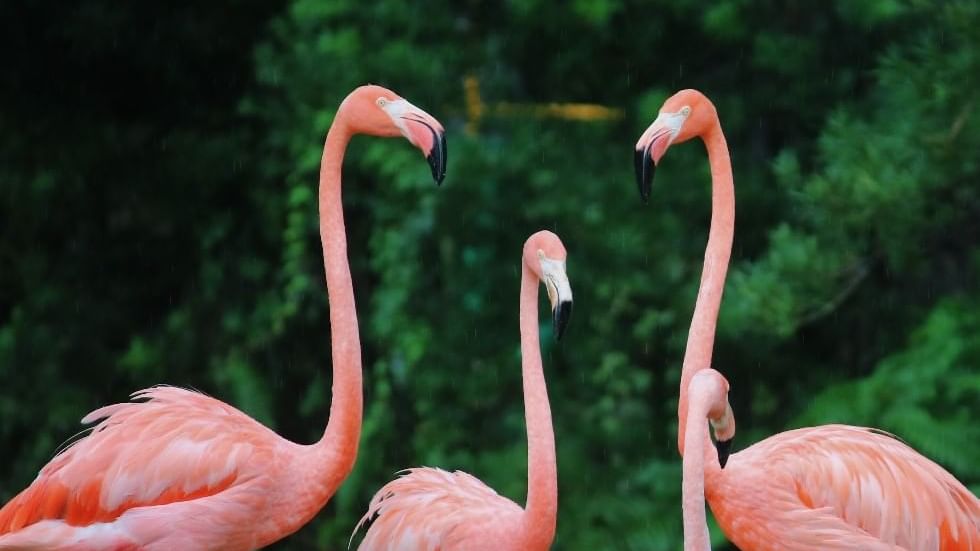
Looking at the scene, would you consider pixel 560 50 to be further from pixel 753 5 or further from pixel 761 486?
pixel 761 486

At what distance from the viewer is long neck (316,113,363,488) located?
4.02 meters

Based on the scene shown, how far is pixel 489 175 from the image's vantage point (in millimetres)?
6605

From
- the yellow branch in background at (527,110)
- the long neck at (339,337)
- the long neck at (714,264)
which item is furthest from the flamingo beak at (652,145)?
the yellow branch in background at (527,110)

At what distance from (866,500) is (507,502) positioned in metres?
0.92

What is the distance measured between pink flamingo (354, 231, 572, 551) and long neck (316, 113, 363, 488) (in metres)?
0.18

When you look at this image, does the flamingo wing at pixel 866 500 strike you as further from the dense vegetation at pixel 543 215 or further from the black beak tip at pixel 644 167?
the dense vegetation at pixel 543 215

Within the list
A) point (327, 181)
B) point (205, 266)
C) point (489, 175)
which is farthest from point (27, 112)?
point (327, 181)

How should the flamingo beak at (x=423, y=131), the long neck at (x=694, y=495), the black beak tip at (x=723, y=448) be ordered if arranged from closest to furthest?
the long neck at (x=694, y=495) < the black beak tip at (x=723, y=448) < the flamingo beak at (x=423, y=131)

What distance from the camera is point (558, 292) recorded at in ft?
12.6

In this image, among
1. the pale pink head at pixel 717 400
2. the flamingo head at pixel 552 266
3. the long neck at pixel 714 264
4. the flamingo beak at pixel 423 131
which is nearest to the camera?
the pale pink head at pixel 717 400

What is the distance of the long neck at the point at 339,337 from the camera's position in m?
4.02

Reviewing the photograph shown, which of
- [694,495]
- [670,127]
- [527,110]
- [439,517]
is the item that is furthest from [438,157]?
[527,110]

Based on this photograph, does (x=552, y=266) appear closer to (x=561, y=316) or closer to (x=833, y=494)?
(x=561, y=316)

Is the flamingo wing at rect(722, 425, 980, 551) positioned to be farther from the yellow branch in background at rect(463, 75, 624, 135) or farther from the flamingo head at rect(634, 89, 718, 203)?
the yellow branch in background at rect(463, 75, 624, 135)
